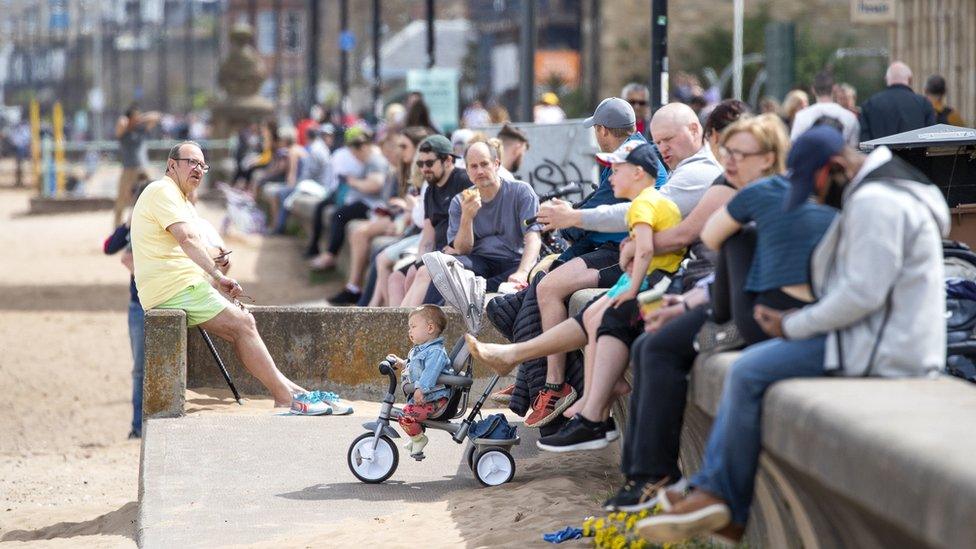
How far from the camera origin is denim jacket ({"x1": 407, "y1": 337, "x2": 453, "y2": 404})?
25.2 ft

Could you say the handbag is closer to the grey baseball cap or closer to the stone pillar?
the grey baseball cap

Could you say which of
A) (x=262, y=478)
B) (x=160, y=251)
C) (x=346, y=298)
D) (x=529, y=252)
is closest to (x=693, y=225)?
(x=262, y=478)

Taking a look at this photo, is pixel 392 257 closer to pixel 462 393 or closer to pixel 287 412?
pixel 287 412

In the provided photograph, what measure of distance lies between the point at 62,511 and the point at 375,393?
7.46 feet

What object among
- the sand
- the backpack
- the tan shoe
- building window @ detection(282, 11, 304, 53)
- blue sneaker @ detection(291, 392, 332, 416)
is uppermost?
building window @ detection(282, 11, 304, 53)

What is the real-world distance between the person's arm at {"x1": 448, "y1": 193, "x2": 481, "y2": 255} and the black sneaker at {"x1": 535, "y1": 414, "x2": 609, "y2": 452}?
3217 millimetres

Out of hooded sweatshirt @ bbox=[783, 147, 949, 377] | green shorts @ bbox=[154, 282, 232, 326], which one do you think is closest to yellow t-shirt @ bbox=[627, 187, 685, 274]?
hooded sweatshirt @ bbox=[783, 147, 949, 377]

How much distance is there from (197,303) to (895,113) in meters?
6.11

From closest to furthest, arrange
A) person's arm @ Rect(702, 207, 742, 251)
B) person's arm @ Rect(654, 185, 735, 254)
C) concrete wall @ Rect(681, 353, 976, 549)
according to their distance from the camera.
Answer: concrete wall @ Rect(681, 353, 976, 549) < person's arm @ Rect(702, 207, 742, 251) < person's arm @ Rect(654, 185, 735, 254)

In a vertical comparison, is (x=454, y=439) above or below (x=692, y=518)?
below

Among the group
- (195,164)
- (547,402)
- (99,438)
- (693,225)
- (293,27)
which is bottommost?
(99,438)

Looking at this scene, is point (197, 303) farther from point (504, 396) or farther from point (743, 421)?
point (743, 421)

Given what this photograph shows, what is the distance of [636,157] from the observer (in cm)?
740

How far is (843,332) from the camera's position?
4980mm
